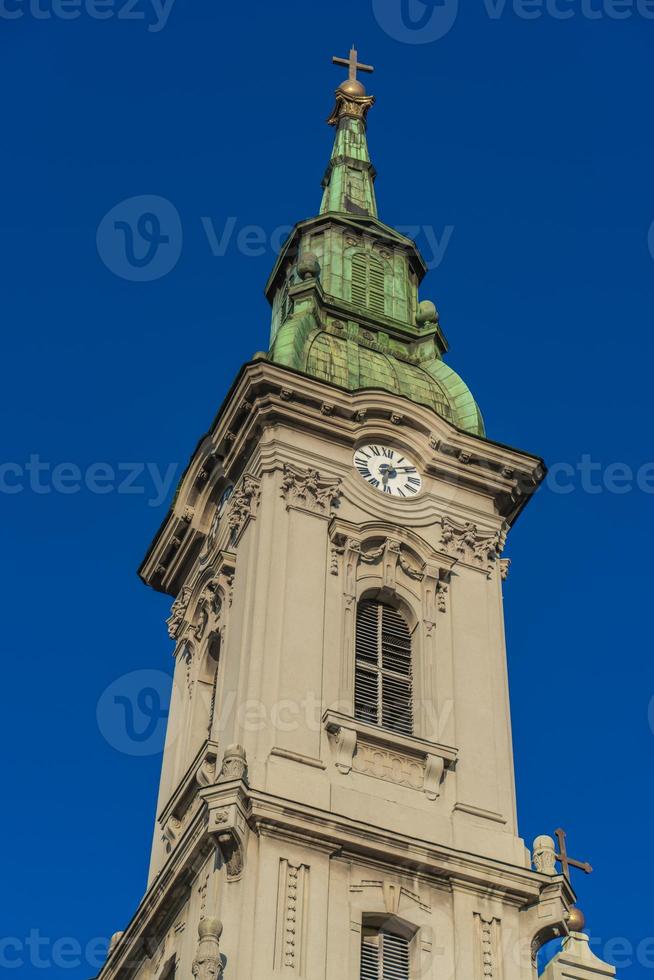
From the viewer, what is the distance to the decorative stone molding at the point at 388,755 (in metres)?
42.7

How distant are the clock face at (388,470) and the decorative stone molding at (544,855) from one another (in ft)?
31.2

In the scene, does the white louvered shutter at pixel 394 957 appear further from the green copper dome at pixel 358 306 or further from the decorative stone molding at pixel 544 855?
the green copper dome at pixel 358 306

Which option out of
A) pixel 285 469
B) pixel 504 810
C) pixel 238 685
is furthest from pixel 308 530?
pixel 504 810

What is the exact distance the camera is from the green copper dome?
52344 mm

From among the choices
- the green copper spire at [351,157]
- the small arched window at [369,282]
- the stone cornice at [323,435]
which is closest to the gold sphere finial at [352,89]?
the green copper spire at [351,157]

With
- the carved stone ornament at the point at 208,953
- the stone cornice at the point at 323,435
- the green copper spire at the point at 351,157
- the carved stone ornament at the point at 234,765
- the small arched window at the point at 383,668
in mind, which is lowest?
the carved stone ornament at the point at 208,953

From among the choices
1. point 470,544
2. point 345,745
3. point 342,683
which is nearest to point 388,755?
point 345,745

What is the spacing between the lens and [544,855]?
141ft

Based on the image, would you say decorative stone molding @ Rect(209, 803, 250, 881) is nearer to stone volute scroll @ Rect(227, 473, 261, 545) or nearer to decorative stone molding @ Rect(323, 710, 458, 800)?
decorative stone molding @ Rect(323, 710, 458, 800)

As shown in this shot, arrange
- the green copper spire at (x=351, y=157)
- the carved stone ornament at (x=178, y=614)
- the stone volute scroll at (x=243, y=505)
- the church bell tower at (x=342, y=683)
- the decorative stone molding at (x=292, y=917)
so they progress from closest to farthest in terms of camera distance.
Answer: the decorative stone molding at (x=292, y=917) < the church bell tower at (x=342, y=683) < the stone volute scroll at (x=243, y=505) < the carved stone ornament at (x=178, y=614) < the green copper spire at (x=351, y=157)

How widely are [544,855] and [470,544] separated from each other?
29.2 ft

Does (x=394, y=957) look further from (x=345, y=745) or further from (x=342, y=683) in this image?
(x=342, y=683)

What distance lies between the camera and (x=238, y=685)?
4391cm

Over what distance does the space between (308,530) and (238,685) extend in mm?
4694
